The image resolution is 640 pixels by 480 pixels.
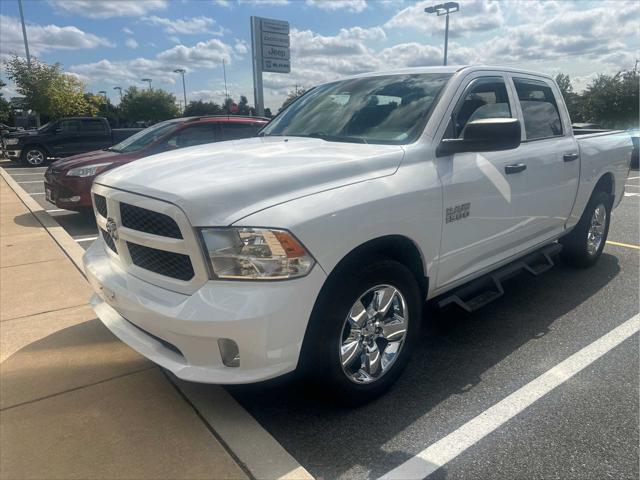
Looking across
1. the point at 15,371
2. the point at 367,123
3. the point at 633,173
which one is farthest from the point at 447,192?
the point at 633,173

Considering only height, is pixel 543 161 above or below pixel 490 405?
above

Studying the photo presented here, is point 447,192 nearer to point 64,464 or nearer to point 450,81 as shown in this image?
point 450,81

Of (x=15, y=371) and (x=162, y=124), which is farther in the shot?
(x=162, y=124)

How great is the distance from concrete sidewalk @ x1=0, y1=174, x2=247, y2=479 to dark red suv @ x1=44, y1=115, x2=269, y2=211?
3.57 meters

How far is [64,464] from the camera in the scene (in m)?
2.31

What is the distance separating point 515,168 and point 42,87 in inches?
1024

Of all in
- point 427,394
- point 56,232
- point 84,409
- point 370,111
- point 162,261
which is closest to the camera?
point 162,261

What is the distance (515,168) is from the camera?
355 centimetres

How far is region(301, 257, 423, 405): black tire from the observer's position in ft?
7.96

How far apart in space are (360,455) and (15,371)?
89.3 inches

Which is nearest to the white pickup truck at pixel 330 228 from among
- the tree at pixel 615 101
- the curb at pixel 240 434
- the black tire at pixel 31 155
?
the curb at pixel 240 434

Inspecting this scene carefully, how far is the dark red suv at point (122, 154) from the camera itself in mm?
7477

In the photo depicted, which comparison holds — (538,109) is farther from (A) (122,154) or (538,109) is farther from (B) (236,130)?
(A) (122,154)

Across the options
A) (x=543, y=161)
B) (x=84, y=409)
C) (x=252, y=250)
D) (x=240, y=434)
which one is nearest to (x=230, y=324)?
(x=252, y=250)
